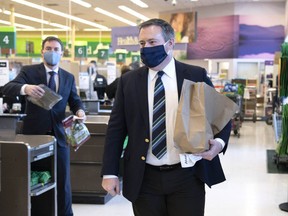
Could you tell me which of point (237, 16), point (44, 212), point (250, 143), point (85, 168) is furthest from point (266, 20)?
point (44, 212)

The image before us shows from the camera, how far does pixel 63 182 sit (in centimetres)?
430

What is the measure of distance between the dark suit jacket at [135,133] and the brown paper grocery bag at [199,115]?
0.10 metres

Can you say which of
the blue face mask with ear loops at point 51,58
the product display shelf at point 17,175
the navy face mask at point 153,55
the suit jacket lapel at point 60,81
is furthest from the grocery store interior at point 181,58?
the navy face mask at point 153,55

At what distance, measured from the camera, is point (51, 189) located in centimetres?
397

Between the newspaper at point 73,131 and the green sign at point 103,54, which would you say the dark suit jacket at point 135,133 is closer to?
the newspaper at point 73,131

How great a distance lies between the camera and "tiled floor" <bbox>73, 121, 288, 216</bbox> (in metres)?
5.53

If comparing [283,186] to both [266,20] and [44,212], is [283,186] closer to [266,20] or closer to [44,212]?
[44,212]

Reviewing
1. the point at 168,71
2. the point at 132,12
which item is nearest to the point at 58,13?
the point at 132,12

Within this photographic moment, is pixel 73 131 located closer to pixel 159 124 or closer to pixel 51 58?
pixel 51 58

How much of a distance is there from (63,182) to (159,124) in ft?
6.62

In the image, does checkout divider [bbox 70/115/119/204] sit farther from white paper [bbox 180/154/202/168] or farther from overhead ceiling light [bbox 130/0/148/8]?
overhead ceiling light [bbox 130/0/148/8]

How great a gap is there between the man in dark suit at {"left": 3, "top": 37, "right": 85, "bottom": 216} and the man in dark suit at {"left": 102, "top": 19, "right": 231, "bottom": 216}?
5.32ft

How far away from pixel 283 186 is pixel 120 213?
108 inches

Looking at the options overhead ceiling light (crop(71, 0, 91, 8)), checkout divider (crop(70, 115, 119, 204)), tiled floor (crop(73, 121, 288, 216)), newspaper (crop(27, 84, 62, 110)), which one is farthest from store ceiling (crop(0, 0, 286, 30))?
newspaper (crop(27, 84, 62, 110))
